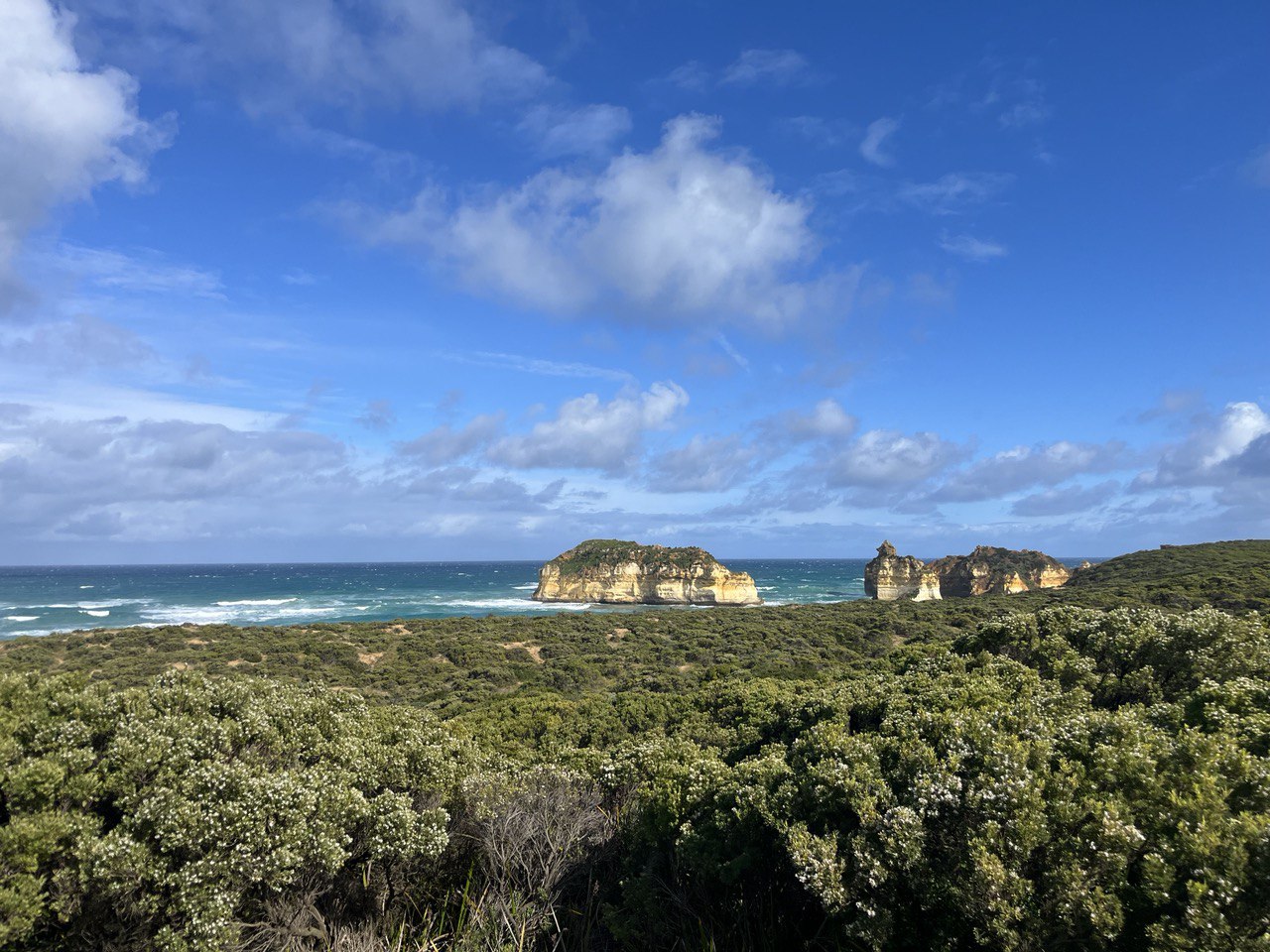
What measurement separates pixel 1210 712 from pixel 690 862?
6042 millimetres

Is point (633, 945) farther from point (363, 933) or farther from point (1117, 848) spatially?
point (1117, 848)

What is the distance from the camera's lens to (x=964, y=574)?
85000 mm

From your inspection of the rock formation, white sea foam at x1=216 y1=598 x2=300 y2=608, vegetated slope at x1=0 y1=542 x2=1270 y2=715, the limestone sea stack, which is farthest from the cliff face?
white sea foam at x1=216 y1=598 x2=300 y2=608

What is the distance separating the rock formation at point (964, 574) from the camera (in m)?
77.8

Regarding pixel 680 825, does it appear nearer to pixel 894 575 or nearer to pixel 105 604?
pixel 894 575

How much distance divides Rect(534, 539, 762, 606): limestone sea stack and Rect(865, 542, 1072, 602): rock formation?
17.5 metres

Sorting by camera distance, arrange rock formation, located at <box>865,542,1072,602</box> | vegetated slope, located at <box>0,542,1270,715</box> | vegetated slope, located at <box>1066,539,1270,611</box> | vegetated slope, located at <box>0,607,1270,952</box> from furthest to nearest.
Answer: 1. rock formation, located at <box>865,542,1072,602</box>
2. vegetated slope, located at <box>1066,539,1270,611</box>
3. vegetated slope, located at <box>0,542,1270,715</box>
4. vegetated slope, located at <box>0,607,1270,952</box>

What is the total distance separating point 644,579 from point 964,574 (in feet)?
140

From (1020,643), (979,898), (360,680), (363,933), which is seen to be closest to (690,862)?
(979,898)

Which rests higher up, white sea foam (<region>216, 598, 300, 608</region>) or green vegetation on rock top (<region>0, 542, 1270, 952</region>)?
green vegetation on rock top (<region>0, 542, 1270, 952</region>)

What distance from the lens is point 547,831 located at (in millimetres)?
9164

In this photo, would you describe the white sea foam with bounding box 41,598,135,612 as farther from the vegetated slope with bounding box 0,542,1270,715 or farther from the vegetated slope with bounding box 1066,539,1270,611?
the vegetated slope with bounding box 1066,539,1270,611

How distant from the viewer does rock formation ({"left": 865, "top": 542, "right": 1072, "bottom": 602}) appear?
7781cm

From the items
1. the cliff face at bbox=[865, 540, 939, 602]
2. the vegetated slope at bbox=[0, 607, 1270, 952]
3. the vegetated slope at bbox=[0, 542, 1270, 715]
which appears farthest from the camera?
the cliff face at bbox=[865, 540, 939, 602]
